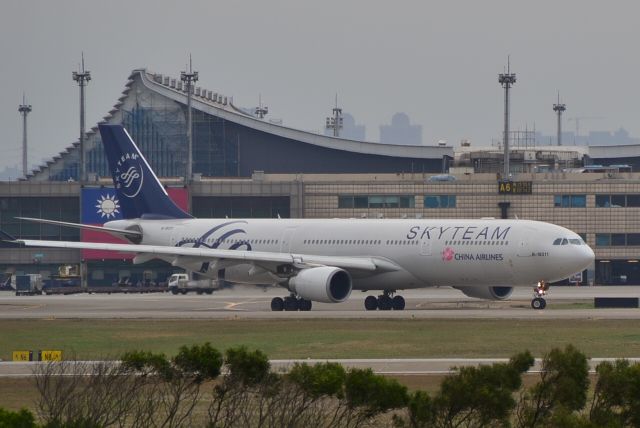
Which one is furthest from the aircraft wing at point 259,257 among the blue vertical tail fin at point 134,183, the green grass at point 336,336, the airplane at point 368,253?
the green grass at point 336,336

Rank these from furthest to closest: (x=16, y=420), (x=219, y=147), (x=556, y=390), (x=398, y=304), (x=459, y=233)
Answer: (x=219, y=147) → (x=398, y=304) → (x=459, y=233) → (x=556, y=390) → (x=16, y=420)

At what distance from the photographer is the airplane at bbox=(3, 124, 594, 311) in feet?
230

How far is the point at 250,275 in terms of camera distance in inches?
2958

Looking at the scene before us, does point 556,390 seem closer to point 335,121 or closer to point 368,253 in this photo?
point 368,253

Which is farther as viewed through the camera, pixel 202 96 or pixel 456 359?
pixel 202 96

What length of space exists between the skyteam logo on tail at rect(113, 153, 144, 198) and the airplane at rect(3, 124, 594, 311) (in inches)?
101

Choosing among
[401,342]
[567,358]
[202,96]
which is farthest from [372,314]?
[202,96]

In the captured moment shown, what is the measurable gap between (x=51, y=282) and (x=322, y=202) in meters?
24.5

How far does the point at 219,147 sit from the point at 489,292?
82.0m

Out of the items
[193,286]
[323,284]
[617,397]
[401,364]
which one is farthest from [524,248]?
[617,397]

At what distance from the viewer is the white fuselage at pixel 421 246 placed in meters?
69.9

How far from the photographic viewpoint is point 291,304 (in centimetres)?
7238

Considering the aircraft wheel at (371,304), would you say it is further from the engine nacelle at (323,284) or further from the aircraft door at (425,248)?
the aircraft door at (425,248)

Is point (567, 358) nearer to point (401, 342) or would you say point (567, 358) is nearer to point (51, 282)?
point (401, 342)
